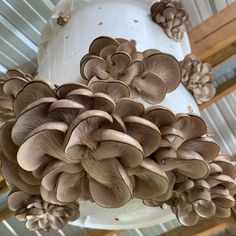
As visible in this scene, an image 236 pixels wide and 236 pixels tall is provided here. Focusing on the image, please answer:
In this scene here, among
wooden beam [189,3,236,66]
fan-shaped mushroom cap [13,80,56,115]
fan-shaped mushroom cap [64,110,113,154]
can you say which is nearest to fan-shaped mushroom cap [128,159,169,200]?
fan-shaped mushroom cap [64,110,113,154]

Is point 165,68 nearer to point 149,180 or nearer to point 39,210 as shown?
point 149,180

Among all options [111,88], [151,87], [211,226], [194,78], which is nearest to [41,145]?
[111,88]

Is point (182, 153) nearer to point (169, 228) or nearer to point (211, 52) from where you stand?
point (211, 52)

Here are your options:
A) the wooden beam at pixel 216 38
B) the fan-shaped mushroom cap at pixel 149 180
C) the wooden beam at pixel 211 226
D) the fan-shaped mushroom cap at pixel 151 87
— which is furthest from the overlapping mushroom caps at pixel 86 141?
the wooden beam at pixel 211 226

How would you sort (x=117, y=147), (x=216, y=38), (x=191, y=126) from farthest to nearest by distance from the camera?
1. (x=216, y=38)
2. (x=191, y=126)
3. (x=117, y=147)

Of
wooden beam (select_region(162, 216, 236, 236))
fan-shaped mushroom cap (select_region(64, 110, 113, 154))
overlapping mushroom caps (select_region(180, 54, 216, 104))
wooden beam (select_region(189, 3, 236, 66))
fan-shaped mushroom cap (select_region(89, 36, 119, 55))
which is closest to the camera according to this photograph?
fan-shaped mushroom cap (select_region(64, 110, 113, 154))

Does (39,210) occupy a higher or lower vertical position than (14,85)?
lower

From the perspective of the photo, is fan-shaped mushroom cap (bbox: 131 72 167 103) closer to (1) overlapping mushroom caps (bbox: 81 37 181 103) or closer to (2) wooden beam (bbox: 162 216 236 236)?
(1) overlapping mushroom caps (bbox: 81 37 181 103)
